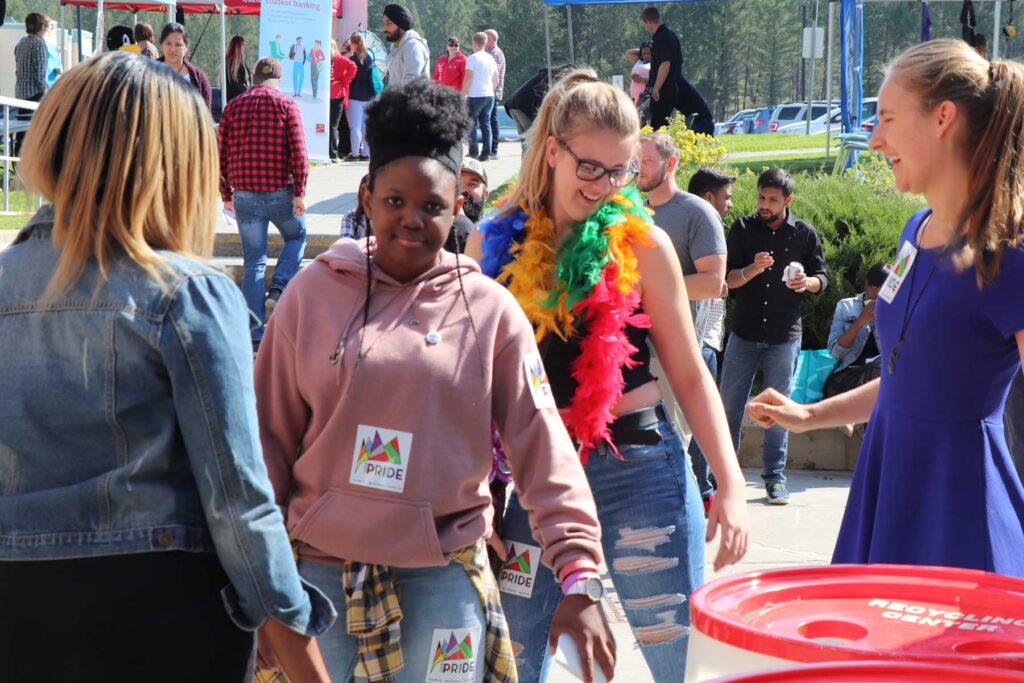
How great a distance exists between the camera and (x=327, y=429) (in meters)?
2.50

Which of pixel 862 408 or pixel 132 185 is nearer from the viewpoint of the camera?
pixel 132 185

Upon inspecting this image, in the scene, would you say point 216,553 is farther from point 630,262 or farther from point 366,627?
point 630,262

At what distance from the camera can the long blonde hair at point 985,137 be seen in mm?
2637

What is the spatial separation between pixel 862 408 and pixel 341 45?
2170 centimetres

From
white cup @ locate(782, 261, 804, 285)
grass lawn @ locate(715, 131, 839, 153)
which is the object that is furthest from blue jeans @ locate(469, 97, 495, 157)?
white cup @ locate(782, 261, 804, 285)

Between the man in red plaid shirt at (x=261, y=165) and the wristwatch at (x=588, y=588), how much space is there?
727 cm

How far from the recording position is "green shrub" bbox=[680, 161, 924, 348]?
933cm

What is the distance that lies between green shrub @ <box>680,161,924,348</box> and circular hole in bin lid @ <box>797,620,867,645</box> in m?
7.31

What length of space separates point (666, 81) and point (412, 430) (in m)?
13.1

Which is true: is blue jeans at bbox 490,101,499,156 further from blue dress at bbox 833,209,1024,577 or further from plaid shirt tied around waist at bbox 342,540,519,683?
plaid shirt tied around waist at bbox 342,540,519,683

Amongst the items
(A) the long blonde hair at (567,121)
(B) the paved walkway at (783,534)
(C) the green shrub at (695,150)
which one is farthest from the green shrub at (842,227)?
(A) the long blonde hair at (567,121)

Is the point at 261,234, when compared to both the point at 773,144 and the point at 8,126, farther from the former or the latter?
the point at 773,144

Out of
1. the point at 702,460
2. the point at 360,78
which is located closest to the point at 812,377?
the point at 702,460

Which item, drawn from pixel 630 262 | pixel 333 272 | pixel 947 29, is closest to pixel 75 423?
pixel 333 272
